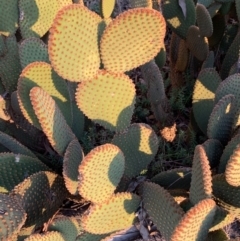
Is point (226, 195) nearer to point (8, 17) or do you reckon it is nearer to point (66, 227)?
point (66, 227)

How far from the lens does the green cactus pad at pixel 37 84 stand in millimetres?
1667

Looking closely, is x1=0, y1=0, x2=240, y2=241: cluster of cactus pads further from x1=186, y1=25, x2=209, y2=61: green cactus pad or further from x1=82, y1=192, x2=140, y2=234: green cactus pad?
x1=186, y1=25, x2=209, y2=61: green cactus pad

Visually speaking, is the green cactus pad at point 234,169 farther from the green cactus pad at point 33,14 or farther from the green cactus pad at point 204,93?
the green cactus pad at point 33,14

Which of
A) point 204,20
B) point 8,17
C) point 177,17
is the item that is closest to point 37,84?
point 8,17

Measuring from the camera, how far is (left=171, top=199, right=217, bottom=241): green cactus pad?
3.97 ft

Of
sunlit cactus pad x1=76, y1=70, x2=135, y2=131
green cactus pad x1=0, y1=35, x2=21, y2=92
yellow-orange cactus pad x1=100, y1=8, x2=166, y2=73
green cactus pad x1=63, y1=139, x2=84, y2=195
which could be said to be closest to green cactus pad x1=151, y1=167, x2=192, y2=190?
sunlit cactus pad x1=76, y1=70, x2=135, y2=131

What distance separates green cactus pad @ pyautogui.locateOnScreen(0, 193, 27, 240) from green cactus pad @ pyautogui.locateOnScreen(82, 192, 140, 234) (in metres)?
0.22

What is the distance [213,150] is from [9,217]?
0.83 m

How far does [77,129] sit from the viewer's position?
6.58ft

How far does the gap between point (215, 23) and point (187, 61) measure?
0.32 m

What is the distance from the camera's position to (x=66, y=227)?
162 cm

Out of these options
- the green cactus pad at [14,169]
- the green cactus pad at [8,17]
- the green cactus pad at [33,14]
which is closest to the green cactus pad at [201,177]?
the green cactus pad at [14,169]

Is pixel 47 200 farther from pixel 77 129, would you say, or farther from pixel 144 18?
pixel 144 18

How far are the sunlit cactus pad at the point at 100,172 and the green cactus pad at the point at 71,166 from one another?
0.11m
